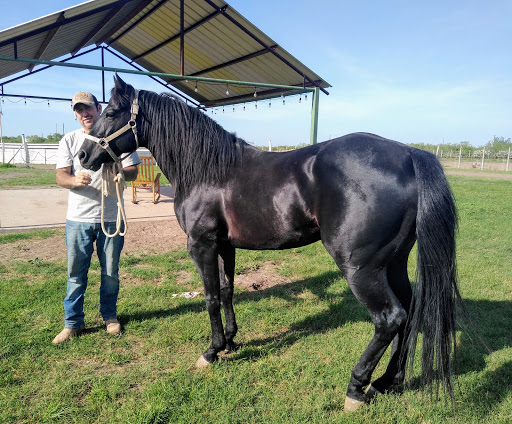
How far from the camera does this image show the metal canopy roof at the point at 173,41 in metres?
5.89

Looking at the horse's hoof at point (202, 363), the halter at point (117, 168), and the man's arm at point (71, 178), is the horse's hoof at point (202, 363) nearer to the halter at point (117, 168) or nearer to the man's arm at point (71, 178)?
the halter at point (117, 168)

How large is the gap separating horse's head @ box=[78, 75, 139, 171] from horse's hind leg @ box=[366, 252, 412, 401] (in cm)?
219

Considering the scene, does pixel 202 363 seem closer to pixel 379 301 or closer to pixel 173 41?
pixel 379 301

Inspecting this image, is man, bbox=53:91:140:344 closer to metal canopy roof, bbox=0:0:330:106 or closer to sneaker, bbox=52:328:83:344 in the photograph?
sneaker, bbox=52:328:83:344

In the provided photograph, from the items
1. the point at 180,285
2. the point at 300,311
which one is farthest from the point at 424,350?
the point at 180,285

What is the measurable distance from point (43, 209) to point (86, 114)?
6491mm

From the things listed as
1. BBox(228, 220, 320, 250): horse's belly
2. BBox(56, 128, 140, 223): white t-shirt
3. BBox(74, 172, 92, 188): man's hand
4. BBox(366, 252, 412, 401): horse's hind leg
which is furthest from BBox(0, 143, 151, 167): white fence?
BBox(366, 252, 412, 401): horse's hind leg

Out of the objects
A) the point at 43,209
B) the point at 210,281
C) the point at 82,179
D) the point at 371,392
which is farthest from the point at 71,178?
the point at 43,209

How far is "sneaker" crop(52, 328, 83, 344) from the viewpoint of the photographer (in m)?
2.92

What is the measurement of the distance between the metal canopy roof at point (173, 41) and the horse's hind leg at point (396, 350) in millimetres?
5582

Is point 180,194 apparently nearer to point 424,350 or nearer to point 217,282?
point 217,282

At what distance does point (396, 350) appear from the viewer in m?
2.42

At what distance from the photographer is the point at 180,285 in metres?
4.31

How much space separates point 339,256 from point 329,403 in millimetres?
1013
